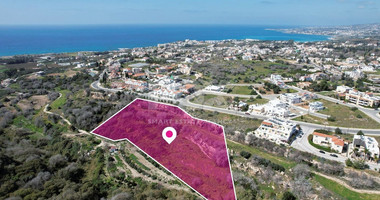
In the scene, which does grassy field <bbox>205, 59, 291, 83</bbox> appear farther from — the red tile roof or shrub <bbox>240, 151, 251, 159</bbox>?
shrub <bbox>240, 151, 251, 159</bbox>

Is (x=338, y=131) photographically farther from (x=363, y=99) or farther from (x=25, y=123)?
(x=25, y=123)

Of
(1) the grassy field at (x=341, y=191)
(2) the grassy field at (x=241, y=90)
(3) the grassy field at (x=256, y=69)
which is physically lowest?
(1) the grassy field at (x=341, y=191)

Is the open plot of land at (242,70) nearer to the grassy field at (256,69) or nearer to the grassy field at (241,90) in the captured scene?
the grassy field at (256,69)

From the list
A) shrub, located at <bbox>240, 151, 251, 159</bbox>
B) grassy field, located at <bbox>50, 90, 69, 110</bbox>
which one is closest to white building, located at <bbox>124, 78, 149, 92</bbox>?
grassy field, located at <bbox>50, 90, 69, 110</bbox>

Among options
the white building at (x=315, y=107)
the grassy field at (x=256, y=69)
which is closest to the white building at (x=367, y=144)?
the white building at (x=315, y=107)

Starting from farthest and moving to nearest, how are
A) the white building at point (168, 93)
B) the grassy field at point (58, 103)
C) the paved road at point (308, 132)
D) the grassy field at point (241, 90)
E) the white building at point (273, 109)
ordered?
the grassy field at point (241, 90), the white building at point (168, 93), the grassy field at point (58, 103), the white building at point (273, 109), the paved road at point (308, 132)

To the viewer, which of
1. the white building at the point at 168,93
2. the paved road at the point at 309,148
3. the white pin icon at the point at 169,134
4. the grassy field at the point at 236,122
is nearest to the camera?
the white pin icon at the point at 169,134

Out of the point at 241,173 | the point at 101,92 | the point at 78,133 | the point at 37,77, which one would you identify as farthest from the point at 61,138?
the point at 37,77
